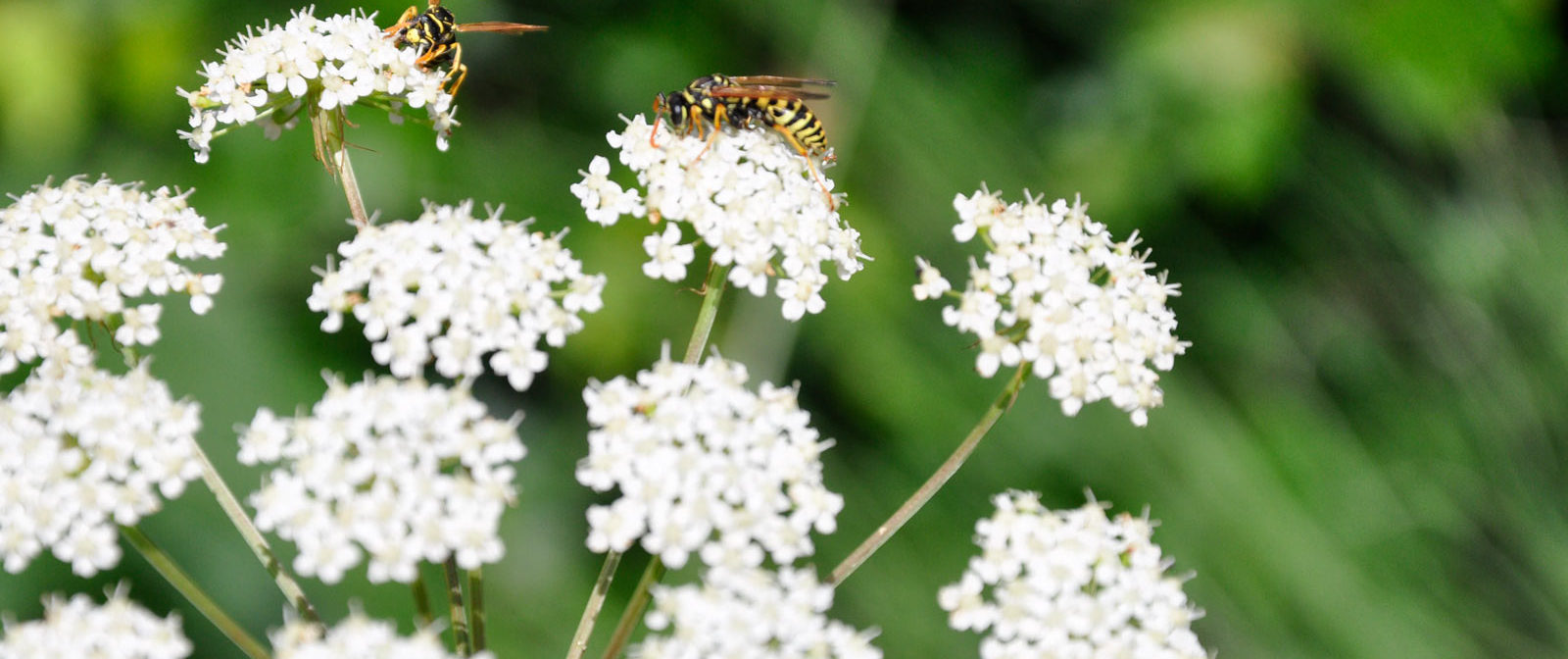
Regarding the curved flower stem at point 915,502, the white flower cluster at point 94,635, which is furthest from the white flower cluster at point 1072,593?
the white flower cluster at point 94,635

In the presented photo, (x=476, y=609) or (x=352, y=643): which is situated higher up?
(x=476, y=609)

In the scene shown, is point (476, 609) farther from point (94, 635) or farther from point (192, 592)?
point (94, 635)

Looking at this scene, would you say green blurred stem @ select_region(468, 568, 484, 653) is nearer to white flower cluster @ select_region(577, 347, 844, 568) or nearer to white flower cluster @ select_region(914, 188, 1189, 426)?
white flower cluster @ select_region(577, 347, 844, 568)

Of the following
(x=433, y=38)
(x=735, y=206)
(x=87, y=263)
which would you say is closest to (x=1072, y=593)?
(x=735, y=206)

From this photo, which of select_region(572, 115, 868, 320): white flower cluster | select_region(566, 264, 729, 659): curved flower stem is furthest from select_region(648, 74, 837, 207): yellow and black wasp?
select_region(566, 264, 729, 659): curved flower stem

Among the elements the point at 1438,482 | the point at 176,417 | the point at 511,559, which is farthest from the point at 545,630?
the point at 1438,482

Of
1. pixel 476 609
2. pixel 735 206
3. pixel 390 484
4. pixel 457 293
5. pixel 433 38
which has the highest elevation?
pixel 433 38

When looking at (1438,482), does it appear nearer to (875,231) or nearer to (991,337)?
(875,231)

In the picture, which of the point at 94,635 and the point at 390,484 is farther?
the point at 390,484
